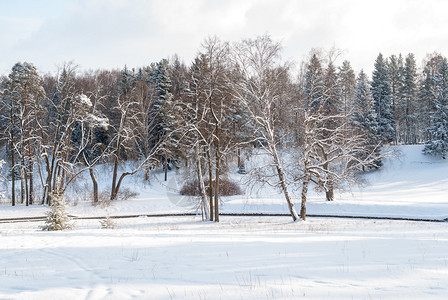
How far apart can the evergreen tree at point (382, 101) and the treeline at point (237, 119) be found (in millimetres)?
165

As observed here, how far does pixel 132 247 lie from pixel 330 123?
21.5 metres

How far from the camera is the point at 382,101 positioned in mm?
50188

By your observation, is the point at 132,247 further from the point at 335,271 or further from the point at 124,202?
the point at 124,202

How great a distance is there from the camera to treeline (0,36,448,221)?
19.0 m

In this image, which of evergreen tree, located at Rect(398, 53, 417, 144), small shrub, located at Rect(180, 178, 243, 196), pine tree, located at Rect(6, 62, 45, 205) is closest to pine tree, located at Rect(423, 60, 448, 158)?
evergreen tree, located at Rect(398, 53, 417, 144)

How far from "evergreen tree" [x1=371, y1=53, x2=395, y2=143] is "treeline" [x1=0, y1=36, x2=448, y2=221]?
0.16 m

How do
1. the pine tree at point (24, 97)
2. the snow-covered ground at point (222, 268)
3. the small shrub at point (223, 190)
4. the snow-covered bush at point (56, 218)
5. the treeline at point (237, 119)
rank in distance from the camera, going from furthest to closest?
the small shrub at point (223, 190)
the pine tree at point (24, 97)
the treeline at point (237, 119)
the snow-covered bush at point (56, 218)
the snow-covered ground at point (222, 268)

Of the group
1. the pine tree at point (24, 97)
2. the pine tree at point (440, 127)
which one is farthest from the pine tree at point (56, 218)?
the pine tree at point (440, 127)

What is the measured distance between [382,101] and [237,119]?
2631 cm

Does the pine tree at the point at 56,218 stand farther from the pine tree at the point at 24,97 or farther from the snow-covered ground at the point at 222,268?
the pine tree at the point at 24,97

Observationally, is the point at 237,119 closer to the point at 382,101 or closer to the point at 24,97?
the point at 24,97

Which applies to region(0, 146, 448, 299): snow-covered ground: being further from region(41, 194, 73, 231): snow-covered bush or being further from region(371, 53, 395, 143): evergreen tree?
region(371, 53, 395, 143): evergreen tree

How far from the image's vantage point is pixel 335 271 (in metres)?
6.60

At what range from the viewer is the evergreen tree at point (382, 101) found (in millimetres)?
48438
